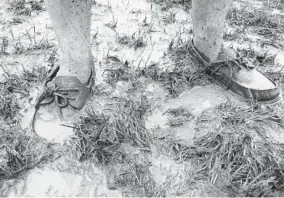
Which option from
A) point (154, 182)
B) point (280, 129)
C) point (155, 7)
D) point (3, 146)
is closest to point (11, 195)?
point (3, 146)

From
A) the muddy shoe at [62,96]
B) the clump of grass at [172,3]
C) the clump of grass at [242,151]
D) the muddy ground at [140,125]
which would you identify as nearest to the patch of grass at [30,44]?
the muddy ground at [140,125]

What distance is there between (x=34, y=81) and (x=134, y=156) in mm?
1041

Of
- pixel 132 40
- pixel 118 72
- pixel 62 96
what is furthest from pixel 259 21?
pixel 62 96

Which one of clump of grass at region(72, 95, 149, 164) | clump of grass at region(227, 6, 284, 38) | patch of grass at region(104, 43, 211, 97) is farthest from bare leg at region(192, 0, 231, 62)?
clump of grass at region(227, 6, 284, 38)

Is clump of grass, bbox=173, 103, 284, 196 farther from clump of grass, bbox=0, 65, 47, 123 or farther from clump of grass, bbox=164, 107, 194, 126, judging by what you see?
clump of grass, bbox=0, 65, 47, 123

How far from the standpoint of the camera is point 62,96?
5.97ft

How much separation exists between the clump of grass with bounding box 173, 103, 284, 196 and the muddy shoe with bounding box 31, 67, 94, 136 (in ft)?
2.40

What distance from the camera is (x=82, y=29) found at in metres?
1.71

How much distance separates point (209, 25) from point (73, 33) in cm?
101

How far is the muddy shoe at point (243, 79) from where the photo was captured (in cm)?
200

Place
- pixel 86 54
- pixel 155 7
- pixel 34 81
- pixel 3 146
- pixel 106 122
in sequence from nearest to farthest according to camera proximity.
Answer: pixel 3 146 < pixel 106 122 < pixel 86 54 < pixel 34 81 < pixel 155 7

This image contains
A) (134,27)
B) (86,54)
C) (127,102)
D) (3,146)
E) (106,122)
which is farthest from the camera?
(134,27)

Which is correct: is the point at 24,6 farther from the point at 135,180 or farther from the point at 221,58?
the point at 135,180

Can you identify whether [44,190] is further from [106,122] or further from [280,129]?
[280,129]
